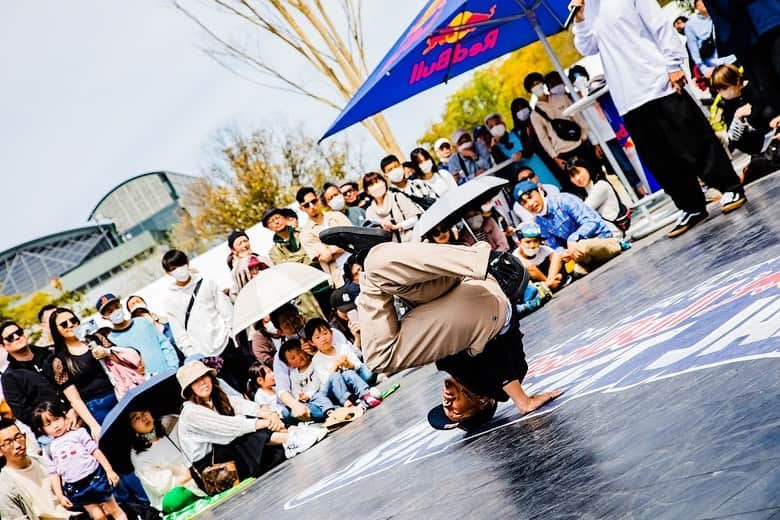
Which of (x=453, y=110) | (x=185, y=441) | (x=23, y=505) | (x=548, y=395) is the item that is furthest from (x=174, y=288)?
(x=453, y=110)

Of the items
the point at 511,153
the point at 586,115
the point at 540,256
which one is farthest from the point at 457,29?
the point at 511,153

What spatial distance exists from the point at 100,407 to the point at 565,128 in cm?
583

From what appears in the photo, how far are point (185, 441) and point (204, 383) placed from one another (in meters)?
0.54

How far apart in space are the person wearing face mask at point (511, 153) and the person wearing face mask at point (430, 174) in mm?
1334

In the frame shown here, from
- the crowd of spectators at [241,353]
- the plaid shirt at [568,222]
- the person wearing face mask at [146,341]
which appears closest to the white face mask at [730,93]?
the crowd of spectators at [241,353]

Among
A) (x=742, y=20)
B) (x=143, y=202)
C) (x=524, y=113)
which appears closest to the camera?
(x=742, y=20)

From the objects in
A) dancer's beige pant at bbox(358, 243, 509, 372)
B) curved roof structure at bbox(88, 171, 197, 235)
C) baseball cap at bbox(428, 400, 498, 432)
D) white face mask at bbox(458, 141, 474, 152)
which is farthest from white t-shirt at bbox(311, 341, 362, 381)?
curved roof structure at bbox(88, 171, 197, 235)

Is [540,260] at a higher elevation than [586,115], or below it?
below

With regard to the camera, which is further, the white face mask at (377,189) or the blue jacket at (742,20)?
the white face mask at (377,189)

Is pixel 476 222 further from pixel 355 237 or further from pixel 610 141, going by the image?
pixel 355 237

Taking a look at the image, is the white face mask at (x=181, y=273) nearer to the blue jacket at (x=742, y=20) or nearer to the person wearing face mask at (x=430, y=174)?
the person wearing face mask at (x=430, y=174)

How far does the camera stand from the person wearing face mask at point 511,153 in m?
10.2

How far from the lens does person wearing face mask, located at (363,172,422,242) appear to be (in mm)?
8211

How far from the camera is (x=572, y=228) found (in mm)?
7852
